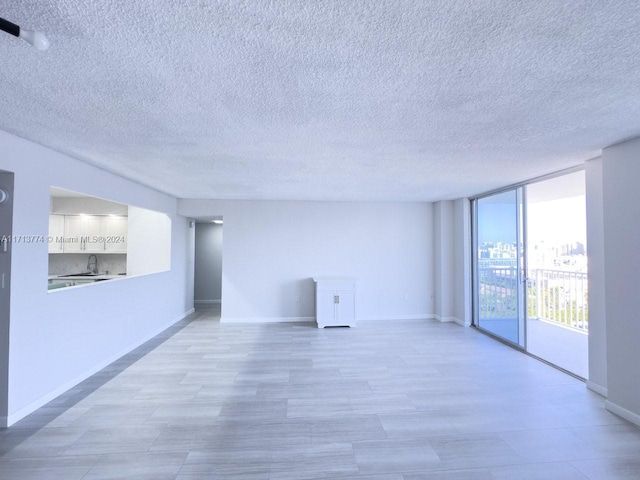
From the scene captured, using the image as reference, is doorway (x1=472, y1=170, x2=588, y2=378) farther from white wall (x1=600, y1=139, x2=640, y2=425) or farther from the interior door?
white wall (x1=600, y1=139, x2=640, y2=425)

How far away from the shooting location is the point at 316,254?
19.7ft

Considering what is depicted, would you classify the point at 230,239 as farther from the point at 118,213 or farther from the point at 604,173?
the point at 604,173

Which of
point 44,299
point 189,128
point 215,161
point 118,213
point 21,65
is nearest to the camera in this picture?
point 21,65

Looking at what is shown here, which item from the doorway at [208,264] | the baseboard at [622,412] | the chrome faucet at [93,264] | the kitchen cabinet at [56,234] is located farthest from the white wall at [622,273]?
the kitchen cabinet at [56,234]

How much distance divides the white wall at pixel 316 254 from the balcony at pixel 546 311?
4.18 ft

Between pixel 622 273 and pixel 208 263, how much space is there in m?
7.89

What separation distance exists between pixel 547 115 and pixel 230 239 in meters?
5.14

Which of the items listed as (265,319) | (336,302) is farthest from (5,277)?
(336,302)

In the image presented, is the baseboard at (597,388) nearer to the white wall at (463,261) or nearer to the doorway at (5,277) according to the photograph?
the white wall at (463,261)

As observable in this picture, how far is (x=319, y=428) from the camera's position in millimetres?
2424

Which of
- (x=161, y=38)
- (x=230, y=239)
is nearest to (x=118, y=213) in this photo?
(x=230, y=239)

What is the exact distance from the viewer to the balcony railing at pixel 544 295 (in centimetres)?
467

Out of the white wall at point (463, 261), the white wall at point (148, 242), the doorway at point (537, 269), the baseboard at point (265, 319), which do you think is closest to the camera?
the doorway at point (537, 269)

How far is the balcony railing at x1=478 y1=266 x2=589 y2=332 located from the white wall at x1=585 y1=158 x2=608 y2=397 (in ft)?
3.87
